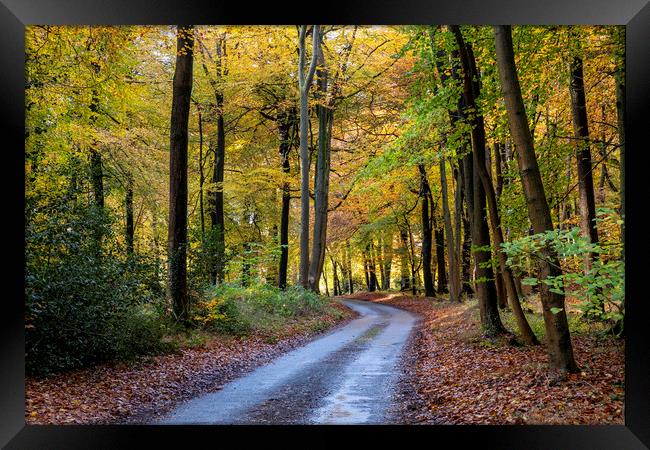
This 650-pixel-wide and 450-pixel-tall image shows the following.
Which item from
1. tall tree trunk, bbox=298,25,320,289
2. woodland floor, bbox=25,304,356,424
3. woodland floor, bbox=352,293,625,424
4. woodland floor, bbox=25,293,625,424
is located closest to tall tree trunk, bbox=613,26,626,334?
woodland floor, bbox=352,293,625,424

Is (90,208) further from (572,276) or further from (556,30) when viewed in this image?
(556,30)

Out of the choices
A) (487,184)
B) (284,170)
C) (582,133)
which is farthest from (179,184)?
(284,170)

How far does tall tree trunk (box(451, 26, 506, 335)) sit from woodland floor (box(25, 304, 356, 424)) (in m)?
4.19

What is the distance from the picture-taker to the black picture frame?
512 centimetres

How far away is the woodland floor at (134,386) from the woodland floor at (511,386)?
2809mm

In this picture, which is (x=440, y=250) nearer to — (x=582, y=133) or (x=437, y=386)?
(x=582, y=133)

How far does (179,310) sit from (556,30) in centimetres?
800

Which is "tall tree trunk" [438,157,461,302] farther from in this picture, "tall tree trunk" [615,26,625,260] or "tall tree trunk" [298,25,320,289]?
"tall tree trunk" [615,26,625,260]

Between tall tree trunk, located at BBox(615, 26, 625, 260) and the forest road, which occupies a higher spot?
tall tree trunk, located at BBox(615, 26, 625, 260)

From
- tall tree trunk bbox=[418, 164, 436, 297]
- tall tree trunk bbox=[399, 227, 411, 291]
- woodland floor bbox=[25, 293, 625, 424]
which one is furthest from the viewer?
tall tree trunk bbox=[399, 227, 411, 291]

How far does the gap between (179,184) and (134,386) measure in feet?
14.4

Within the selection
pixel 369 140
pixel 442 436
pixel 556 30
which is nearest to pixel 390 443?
pixel 442 436
